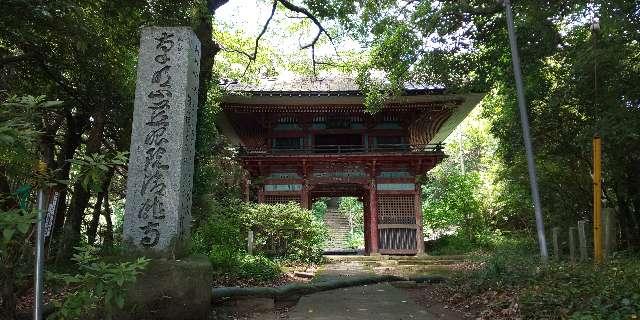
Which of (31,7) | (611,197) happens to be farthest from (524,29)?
(31,7)

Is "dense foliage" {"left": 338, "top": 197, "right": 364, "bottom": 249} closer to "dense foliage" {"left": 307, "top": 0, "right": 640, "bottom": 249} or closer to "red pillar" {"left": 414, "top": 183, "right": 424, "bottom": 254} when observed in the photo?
"red pillar" {"left": 414, "top": 183, "right": 424, "bottom": 254}

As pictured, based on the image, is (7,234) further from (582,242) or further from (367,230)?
(367,230)

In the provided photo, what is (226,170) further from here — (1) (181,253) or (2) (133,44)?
(1) (181,253)

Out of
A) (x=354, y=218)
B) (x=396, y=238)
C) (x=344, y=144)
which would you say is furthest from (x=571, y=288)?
(x=354, y=218)

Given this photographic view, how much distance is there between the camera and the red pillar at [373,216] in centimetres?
1469

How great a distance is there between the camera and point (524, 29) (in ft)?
26.1

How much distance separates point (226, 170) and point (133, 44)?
8412 mm

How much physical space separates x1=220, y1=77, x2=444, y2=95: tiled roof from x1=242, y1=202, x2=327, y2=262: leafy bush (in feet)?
12.3

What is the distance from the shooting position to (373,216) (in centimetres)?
1483

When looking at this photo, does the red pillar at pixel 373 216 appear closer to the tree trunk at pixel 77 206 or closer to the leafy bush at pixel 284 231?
the leafy bush at pixel 284 231

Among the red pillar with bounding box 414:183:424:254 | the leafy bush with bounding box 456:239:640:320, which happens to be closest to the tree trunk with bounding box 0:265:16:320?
the leafy bush with bounding box 456:239:640:320

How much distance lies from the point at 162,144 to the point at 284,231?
7.82 m

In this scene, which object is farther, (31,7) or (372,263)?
(372,263)

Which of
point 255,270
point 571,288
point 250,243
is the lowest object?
point 255,270
